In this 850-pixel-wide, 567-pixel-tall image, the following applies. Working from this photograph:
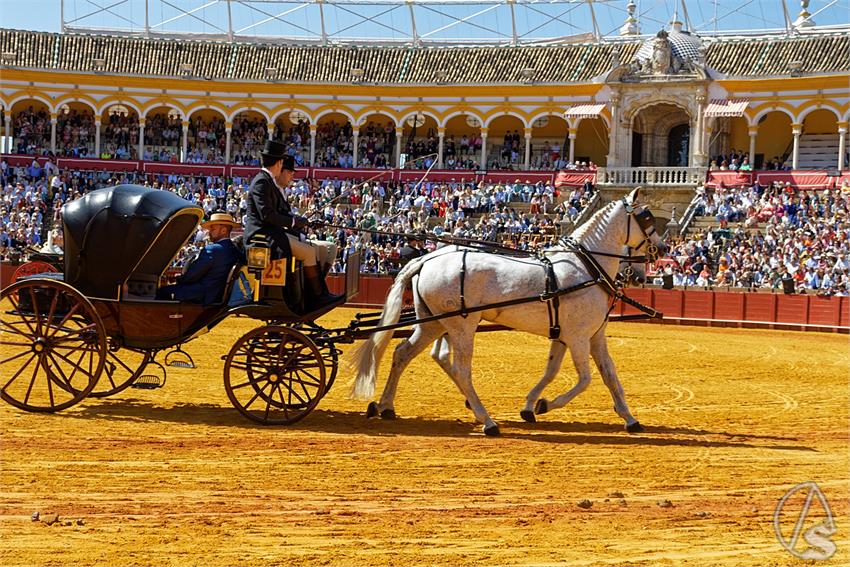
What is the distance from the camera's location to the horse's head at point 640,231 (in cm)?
1077

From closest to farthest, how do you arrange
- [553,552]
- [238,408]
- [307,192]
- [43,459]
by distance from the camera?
[553,552]
[43,459]
[238,408]
[307,192]

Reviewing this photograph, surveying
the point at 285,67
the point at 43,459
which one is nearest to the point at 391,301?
the point at 43,459

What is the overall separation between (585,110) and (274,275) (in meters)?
31.3

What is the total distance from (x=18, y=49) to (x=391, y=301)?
121ft

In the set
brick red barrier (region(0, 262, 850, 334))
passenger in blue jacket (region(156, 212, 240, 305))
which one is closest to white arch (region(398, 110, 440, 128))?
brick red barrier (region(0, 262, 850, 334))

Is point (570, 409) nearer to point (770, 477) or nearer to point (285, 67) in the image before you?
point (770, 477)

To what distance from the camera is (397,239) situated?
34.1 metres

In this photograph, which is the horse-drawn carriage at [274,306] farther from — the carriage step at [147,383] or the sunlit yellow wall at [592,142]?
the sunlit yellow wall at [592,142]

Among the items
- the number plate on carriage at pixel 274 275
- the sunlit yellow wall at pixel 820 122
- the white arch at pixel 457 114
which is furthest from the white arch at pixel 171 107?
the number plate on carriage at pixel 274 275

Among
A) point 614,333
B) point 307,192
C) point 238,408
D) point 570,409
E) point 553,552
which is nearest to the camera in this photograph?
point 553,552

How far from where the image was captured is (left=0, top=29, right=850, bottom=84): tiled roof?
42.0m

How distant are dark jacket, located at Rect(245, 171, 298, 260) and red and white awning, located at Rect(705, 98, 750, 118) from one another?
30.0 m

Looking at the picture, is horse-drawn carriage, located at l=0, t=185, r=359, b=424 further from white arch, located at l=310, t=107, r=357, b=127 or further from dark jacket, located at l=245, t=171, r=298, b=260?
white arch, located at l=310, t=107, r=357, b=127

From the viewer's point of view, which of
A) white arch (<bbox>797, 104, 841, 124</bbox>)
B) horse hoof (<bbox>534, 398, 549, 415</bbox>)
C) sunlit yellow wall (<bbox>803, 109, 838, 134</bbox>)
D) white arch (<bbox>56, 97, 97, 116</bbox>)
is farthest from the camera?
white arch (<bbox>56, 97, 97, 116</bbox>)
